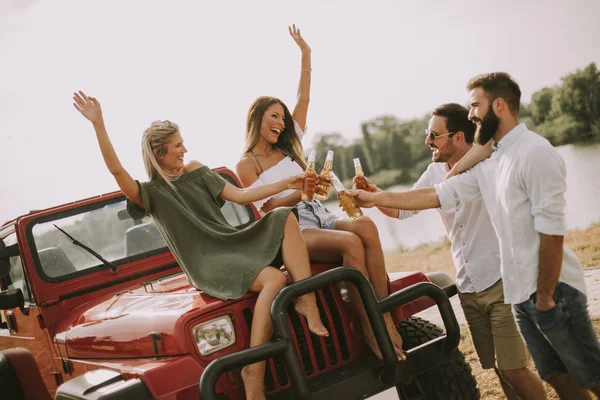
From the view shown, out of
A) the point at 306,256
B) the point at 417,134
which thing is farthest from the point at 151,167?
the point at 417,134

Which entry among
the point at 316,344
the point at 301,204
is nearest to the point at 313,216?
the point at 301,204

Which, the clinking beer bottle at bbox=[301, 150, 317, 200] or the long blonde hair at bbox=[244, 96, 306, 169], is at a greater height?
the long blonde hair at bbox=[244, 96, 306, 169]

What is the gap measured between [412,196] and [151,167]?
4.79 ft

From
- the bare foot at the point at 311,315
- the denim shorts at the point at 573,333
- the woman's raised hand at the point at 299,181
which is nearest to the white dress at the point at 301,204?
the woman's raised hand at the point at 299,181

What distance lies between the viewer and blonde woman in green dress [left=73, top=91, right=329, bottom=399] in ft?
10.7

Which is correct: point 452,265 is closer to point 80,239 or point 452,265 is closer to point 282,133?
point 282,133

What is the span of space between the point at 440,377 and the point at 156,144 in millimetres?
2027

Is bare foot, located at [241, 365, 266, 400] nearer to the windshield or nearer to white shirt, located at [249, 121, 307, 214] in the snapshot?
white shirt, located at [249, 121, 307, 214]

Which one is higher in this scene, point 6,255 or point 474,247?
point 6,255

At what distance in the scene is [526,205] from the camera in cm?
305

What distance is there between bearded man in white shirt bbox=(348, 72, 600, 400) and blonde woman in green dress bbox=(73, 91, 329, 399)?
3.07ft

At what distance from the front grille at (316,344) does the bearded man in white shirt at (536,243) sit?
861 millimetres

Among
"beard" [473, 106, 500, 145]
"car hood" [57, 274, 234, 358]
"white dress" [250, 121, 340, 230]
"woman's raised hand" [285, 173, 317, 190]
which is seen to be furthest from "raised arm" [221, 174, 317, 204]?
"beard" [473, 106, 500, 145]

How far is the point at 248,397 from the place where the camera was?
121 inches
